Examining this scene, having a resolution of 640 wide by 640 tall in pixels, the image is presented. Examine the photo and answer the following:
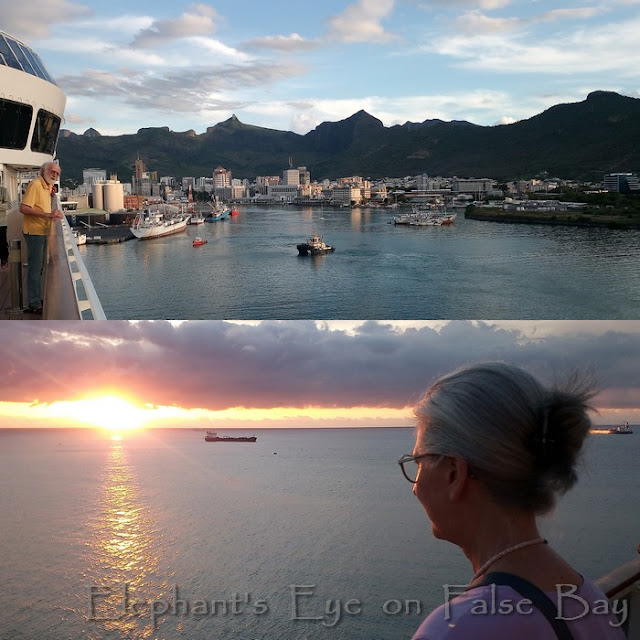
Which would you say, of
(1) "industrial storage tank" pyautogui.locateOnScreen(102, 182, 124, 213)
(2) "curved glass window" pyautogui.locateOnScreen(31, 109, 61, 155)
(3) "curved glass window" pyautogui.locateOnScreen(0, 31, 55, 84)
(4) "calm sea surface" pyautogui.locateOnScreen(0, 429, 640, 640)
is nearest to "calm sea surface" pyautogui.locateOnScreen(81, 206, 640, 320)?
(1) "industrial storage tank" pyautogui.locateOnScreen(102, 182, 124, 213)

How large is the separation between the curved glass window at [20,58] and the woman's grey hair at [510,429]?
13.2 feet

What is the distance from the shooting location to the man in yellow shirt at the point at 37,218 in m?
3.04

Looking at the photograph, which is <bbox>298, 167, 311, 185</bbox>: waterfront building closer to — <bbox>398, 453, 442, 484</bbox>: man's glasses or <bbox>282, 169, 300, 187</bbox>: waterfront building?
<bbox>282, 169, 300, 187</bbox>: waterfront building

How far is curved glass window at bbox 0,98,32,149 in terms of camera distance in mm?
3961

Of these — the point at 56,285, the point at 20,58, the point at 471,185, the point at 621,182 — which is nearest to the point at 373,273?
the point at 471,185

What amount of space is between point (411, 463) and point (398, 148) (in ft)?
14.0

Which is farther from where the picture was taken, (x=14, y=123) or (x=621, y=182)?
(x=621, y=182)

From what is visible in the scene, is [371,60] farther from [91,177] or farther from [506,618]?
[506,618]

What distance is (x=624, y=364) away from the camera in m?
3.73

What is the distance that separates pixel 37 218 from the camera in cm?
313

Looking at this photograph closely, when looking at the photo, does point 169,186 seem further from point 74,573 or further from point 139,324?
point 74,573

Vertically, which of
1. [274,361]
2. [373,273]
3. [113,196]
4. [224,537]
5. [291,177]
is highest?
[291,177]

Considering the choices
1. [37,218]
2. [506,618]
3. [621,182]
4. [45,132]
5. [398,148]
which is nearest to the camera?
[506,618]

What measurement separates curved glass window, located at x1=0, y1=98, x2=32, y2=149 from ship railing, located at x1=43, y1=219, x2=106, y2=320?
41.7 inches
